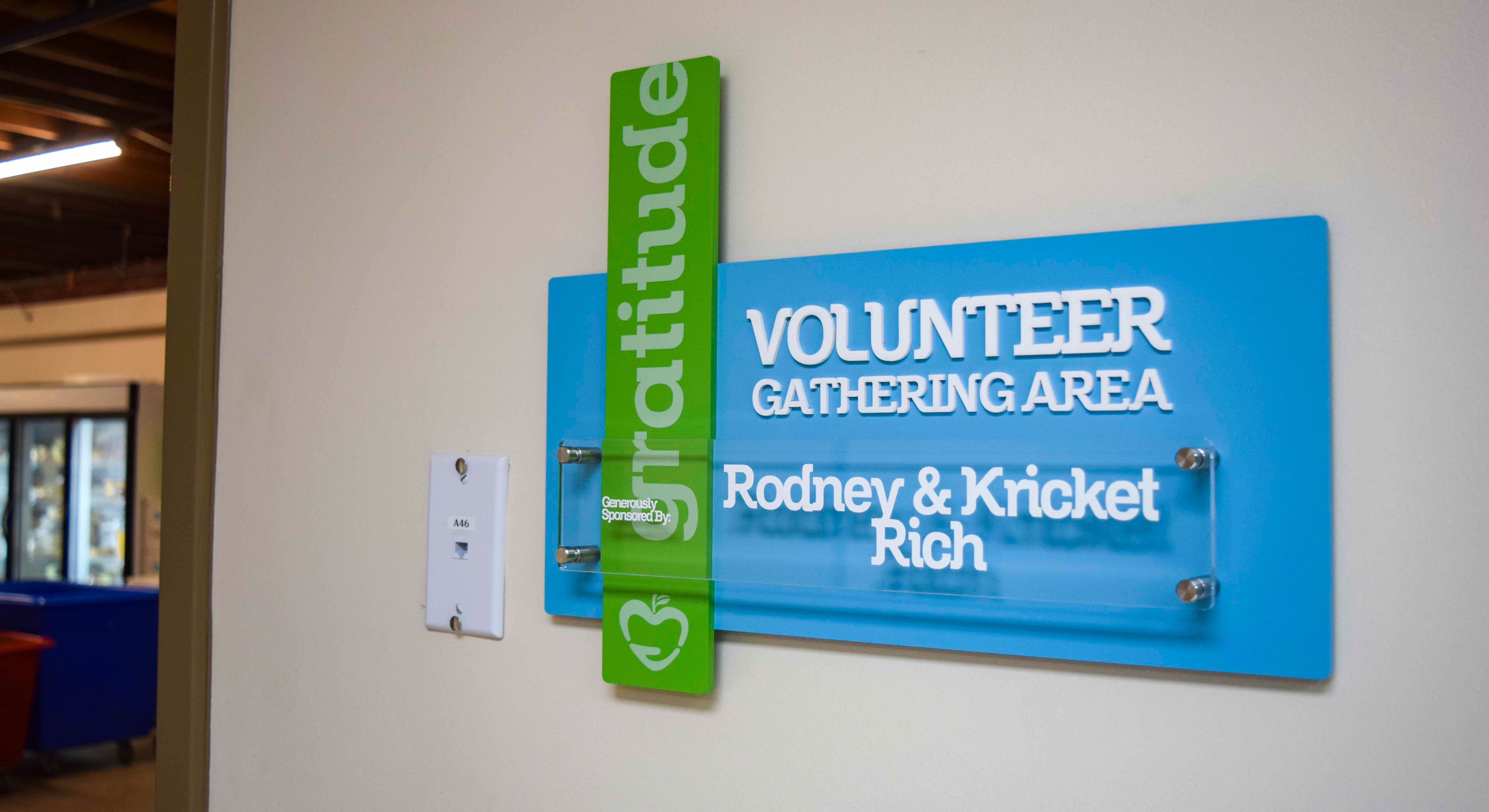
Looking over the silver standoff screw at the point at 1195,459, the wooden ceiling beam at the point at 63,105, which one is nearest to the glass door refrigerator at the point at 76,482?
the wooden ceiling beam at the point at 63,105

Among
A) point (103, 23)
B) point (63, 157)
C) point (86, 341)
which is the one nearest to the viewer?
point (103, 23)

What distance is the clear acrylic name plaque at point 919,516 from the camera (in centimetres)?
84

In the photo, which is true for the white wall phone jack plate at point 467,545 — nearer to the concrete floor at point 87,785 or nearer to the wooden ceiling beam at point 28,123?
the concrete floor at point 87,785

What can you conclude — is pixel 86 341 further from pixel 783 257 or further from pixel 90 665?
pixel 783 257

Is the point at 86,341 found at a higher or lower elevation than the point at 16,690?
higher

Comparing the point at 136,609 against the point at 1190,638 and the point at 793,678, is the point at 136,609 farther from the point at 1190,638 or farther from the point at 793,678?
the point at 1190,638

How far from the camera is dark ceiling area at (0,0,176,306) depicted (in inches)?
147

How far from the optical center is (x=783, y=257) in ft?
3.47

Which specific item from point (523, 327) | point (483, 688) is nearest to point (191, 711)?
point (483, 688)

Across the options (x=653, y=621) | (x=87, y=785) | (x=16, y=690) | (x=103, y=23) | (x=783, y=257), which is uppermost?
(x=103, y=23)

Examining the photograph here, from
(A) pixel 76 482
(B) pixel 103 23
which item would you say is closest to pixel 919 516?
(B) pixel 103 23

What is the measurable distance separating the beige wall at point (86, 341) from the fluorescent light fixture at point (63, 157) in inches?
110

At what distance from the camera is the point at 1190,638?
2.74 feet

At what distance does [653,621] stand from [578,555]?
0.11 metres
